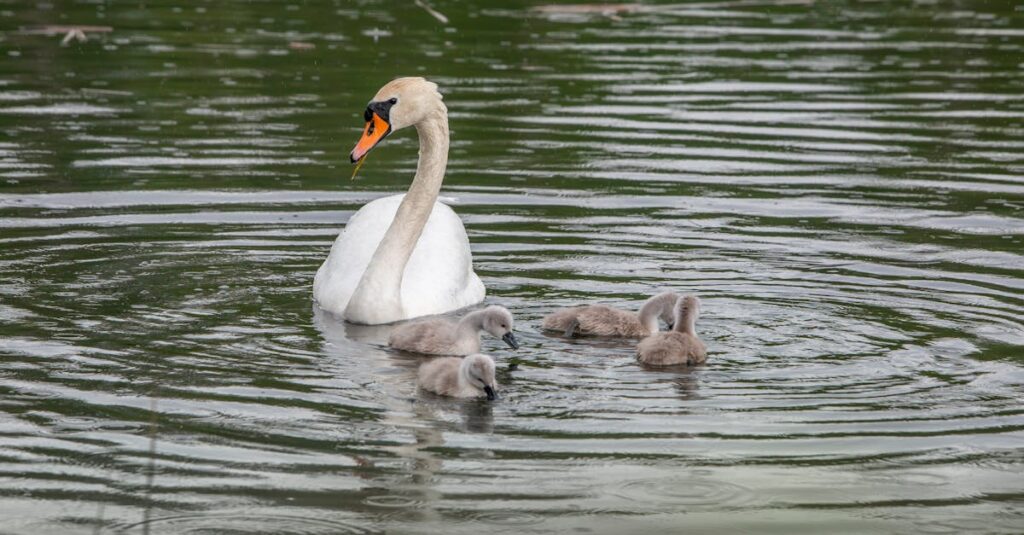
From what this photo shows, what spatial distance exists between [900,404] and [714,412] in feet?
3.18

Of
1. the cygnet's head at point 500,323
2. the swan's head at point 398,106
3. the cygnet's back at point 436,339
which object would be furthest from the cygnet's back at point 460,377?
the swan's head at point 398,106

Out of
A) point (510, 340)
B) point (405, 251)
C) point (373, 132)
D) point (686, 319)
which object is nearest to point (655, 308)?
point (686, 319)

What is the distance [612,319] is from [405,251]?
175 centimetres

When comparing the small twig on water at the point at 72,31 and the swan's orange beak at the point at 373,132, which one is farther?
the small twig on water at the point at 72,31

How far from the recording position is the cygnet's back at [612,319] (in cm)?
1061

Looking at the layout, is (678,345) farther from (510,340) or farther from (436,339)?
(436,339)

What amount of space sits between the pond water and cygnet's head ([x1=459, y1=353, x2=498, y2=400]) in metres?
0.10

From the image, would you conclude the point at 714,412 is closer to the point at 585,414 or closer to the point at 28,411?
the point at 585,414

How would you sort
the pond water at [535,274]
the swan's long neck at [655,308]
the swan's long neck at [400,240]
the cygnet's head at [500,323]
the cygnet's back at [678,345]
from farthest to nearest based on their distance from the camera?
the swan's long neck at [400,240], the swan's long neck at [655,308], the cygnet's head at [500,323], the cygnet's back at [678,345], the pond water at [535,274]

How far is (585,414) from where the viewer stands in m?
8.88

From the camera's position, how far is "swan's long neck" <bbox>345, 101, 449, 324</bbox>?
11.4 meters

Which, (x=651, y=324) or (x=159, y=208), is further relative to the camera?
(x=159, y=208)

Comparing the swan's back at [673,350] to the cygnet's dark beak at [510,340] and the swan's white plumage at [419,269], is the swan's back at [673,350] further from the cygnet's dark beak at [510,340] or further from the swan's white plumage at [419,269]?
the swan's white plumage at [419,269]

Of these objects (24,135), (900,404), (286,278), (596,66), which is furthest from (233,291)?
(596,66)
